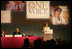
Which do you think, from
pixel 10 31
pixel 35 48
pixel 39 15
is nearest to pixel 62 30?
pixel 39 15

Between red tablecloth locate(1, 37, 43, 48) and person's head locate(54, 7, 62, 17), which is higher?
person's head locate(54, 7, 62, 17)

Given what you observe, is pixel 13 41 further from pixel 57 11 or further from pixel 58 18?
pixel 57 11

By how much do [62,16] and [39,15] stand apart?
3.88ft

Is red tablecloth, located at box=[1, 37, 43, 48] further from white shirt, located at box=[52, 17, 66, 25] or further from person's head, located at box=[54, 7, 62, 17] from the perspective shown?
person's head, located at box=[54, 7, 62, 17]

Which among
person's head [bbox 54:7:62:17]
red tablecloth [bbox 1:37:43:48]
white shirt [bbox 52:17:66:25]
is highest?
person's head [bbox 54:7:62:17]

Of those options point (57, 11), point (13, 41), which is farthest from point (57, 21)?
point (13, 41)

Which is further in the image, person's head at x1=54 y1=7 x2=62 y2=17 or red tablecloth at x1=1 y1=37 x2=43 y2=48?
person's head at x1=54 y1=7 x2=62 y2=17

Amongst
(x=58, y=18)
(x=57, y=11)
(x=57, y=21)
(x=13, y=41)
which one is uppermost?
(x=57, y=11)

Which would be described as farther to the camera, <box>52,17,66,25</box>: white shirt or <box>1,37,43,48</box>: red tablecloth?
<box>52,17,66,25</box>: white shirt

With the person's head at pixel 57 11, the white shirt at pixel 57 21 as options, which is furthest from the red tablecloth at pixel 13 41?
the person's head at pixel 57 11

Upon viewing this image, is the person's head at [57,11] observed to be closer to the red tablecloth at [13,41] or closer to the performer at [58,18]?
the performer at [58,18]

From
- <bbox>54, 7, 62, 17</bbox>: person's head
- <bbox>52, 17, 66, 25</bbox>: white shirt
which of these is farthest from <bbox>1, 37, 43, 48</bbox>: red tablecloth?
<bbox>54, 7, 62, 17</bbox>: person's head

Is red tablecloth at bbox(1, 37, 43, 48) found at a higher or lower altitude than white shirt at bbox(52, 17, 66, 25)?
lower

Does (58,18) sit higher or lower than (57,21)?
higher
